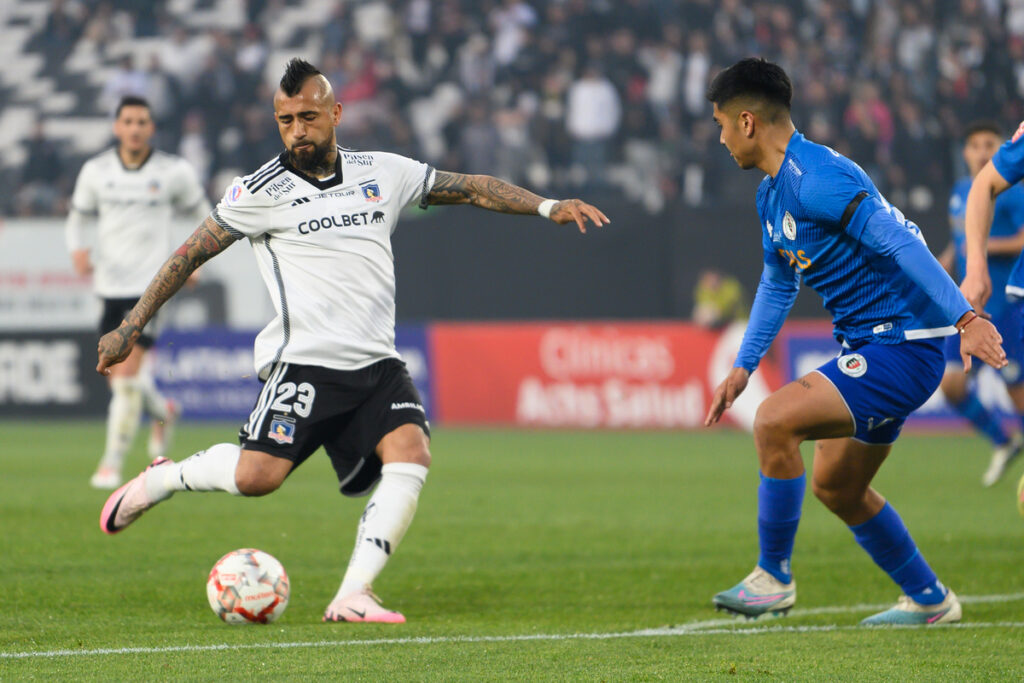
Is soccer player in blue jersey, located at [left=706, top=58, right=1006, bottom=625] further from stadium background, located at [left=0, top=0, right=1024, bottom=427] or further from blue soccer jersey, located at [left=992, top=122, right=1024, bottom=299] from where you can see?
stadium background, located at [left=0, top=0, right=1024, bottom=427]

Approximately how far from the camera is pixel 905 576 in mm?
5840

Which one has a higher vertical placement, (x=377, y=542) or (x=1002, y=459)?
(x=377, y=542)

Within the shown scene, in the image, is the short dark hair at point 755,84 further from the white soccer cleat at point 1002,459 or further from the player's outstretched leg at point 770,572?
the white soccer cleat at point 1002,459

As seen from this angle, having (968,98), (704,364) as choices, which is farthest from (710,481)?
(968,98)

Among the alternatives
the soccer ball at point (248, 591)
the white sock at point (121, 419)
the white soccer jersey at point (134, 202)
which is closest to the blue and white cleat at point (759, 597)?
the soccer ball at point (248, 591)

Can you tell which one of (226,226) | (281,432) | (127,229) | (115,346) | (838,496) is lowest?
(838,496)

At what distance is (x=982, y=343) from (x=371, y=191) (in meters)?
2.56

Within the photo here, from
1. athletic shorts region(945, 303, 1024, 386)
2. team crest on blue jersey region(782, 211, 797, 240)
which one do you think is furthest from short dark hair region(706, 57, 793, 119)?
athletic shorts region(945, 303, 1024, 386)

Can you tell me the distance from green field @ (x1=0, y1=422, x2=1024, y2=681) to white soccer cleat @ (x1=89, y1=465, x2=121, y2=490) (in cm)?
15

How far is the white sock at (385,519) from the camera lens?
5.69 meters

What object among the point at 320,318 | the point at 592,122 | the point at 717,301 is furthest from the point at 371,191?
the point at 592,122

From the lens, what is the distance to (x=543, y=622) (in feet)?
18.8

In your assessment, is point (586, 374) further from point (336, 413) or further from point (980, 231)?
point (980, 231)

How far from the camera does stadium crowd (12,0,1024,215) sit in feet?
61.0
